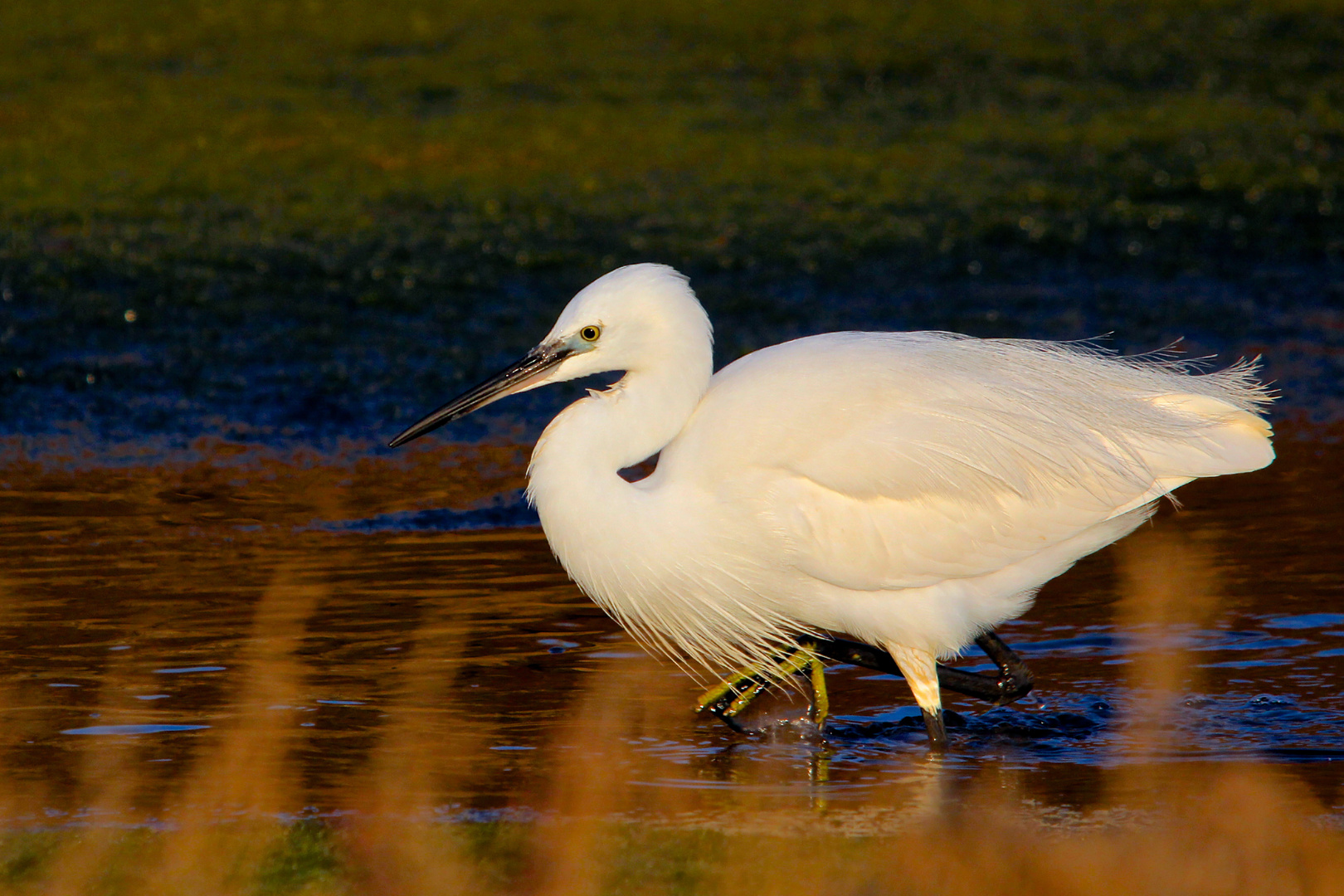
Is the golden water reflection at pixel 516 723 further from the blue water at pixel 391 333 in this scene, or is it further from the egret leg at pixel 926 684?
the blue water at pixel 391 333

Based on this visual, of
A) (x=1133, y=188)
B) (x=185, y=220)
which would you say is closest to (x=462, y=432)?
(x=185, y=220)

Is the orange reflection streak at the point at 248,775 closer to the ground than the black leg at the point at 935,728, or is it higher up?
higher up

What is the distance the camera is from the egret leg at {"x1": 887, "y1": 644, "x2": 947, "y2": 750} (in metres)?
4.68

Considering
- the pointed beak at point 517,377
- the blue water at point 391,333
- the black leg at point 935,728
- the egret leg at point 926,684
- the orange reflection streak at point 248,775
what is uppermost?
the pointed beak at point 517,377

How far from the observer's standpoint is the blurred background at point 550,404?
3.95 m

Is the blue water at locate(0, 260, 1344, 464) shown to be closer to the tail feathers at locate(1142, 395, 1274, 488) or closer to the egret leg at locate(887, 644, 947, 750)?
the tail feathers at locate(1142, 395, 1274, 488)

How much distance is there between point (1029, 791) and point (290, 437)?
13.2 ft

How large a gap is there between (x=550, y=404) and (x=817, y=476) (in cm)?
325

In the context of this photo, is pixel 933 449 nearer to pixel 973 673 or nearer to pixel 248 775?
pixel 973 673

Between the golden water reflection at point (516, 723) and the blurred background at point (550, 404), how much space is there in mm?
18

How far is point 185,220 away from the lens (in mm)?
9352

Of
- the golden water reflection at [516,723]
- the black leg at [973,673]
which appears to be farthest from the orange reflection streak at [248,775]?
the black leg at [973,673]

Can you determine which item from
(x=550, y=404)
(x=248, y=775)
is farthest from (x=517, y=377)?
(x=550, y=404)

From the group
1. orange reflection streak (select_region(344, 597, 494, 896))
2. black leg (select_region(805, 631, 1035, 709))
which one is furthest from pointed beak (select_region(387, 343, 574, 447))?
black leg (select_region(805, 631, 1035, 709))
